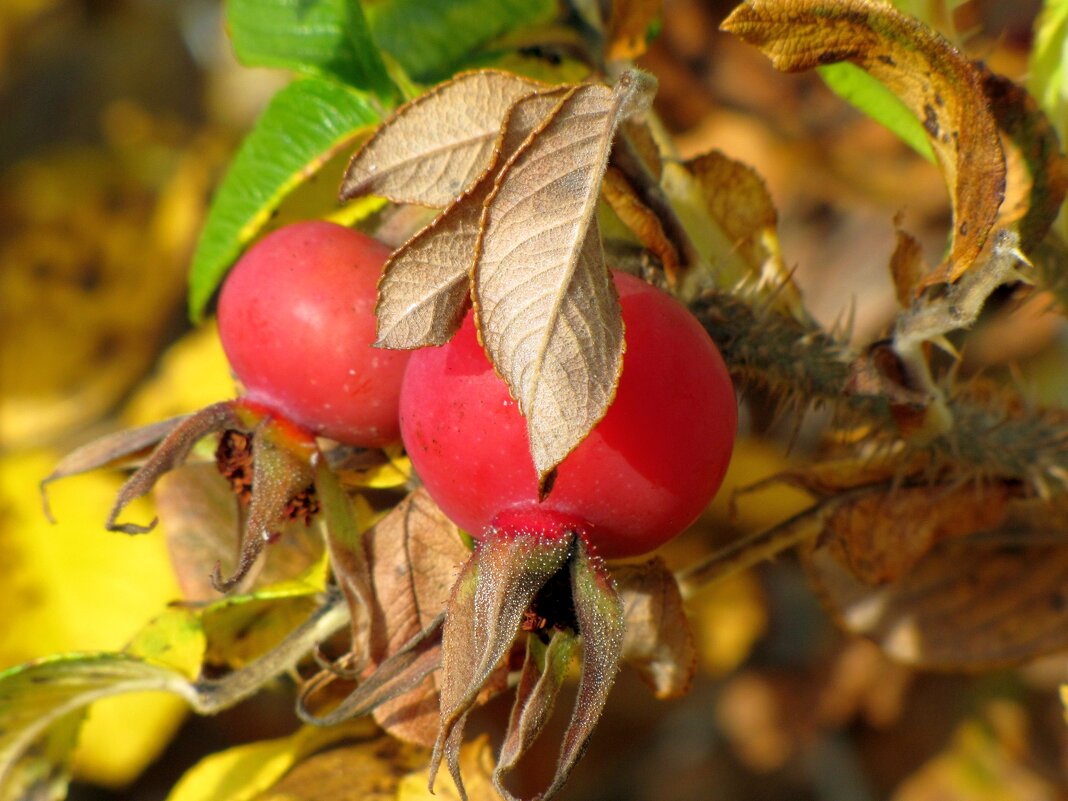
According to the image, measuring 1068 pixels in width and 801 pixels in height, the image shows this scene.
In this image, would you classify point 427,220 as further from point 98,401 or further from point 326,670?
point 98,401

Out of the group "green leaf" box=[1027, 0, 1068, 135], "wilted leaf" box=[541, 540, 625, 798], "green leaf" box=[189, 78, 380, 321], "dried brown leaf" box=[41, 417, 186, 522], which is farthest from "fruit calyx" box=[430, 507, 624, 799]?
"green leaf" box=[1027, 0, 1068, 135]

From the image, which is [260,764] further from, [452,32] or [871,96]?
[871,96]

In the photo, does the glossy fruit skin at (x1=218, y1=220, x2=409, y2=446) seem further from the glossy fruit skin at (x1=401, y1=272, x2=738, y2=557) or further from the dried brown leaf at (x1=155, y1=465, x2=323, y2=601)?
the dried brown leaf at (x1=155, y1=465, x2=323, y2=601)

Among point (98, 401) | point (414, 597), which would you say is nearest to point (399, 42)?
point (414, 597)

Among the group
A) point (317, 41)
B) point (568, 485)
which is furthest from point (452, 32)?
point (568, 485)

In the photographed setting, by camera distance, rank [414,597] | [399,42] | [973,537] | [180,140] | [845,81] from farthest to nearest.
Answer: [180,140] < [973,537] < [399,42] < [845,81] < [414,597]
